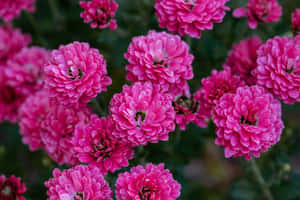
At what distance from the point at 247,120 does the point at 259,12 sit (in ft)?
1.77

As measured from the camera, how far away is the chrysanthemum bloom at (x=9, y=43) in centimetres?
212

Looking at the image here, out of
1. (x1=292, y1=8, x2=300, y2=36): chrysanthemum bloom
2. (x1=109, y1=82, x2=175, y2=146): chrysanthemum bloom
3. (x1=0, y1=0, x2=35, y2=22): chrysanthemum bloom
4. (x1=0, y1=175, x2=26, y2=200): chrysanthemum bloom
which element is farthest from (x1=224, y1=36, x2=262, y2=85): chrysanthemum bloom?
(x1=0, y1=0, x2=35, y2=22): chrysanthemum bloom

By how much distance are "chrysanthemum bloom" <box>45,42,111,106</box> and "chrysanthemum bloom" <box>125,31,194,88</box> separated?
14 cm

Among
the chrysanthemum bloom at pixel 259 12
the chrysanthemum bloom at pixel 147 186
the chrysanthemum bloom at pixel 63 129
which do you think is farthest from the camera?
the chrysanthemum bloom at pixel 259 12

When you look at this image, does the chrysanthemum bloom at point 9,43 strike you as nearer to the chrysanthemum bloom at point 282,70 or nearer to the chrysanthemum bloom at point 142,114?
the chrysanthemum bloom at point 142,114

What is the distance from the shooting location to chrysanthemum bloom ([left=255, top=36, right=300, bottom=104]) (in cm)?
140

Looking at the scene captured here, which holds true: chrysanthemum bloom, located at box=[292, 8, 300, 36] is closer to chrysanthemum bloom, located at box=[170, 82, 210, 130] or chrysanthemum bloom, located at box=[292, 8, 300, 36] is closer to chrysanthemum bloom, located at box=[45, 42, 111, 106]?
chrysanthemum bloom, located at box=[170, 82, 210, 130]

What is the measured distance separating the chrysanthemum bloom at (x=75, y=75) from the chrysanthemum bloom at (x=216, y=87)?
42 centimetres

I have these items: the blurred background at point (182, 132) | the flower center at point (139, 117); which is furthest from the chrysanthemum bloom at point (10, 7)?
the flower center at point (139, 117)

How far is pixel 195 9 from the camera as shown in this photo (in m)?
1.50

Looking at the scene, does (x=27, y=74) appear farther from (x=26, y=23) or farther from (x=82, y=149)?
(x=26, y=23)

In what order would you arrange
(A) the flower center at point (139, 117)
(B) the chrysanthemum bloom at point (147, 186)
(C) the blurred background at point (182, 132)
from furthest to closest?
(C) the blurred background at point (182, 132) → (A) the flower center at point (139, 117) → (B) the chrysanthemum bloom at point (147, 186)

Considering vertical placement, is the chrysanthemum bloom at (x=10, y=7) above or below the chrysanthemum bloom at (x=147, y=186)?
above

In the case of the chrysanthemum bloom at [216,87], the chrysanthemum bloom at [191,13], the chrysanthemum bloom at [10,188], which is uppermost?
the chrysanthemum bloom at [191,13]
